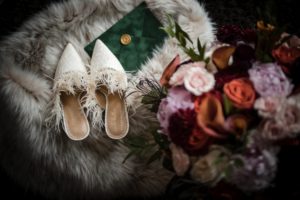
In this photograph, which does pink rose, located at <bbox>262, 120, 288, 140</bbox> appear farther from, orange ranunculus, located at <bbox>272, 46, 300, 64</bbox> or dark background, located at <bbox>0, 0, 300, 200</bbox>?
dark background, located at <bbox>0, 0, 300, 200</bbox>

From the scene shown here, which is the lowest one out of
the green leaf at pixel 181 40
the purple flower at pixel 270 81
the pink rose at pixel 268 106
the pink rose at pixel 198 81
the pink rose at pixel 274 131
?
the pink rose at pixel 274 131

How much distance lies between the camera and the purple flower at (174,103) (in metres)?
0.76

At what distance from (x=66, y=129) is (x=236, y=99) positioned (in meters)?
0.54

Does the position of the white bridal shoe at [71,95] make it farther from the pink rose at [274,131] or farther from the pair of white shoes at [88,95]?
the pink rose at [274,131]

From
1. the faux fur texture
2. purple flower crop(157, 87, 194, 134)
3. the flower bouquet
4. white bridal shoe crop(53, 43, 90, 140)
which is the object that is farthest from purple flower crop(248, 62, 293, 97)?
white bridal shoe crop(53, 43, 90, 140)

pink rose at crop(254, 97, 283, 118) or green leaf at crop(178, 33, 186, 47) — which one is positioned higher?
green leaf at crop(178, 33, 186, 47)

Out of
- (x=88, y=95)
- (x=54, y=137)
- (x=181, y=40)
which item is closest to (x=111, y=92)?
(x=88, y=95)

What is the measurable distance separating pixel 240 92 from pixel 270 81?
6 cm

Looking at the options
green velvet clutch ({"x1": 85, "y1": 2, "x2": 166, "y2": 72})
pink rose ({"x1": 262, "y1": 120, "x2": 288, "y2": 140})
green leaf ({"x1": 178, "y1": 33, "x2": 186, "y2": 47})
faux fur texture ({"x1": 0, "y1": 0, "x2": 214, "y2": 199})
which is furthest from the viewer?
green velvet clutch ({"x1": 85, "y1": 2, "x2": 166, "y2": 72})

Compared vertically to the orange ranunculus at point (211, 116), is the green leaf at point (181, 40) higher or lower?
higher

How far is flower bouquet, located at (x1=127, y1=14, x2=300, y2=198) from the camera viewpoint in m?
0.71

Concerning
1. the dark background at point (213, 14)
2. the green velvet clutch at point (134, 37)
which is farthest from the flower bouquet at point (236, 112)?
the dark background at point (213, 14)

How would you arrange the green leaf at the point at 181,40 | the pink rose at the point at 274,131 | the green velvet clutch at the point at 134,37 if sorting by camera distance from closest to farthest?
the pink rose at the point at 274,131 → the green leaf at the point at 181,40 → the green velvet clutch at the point at 134,37

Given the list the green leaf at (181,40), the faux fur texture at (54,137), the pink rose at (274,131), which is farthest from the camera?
the faux fur texture at (54,137)
